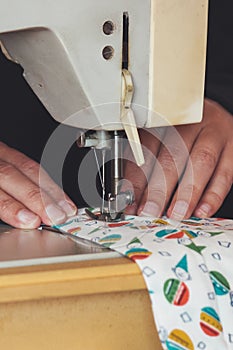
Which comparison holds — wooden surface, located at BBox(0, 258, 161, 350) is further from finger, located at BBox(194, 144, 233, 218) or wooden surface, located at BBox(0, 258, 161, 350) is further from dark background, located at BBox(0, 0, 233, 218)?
dark background, located at BBox(0, 0, 233, 218)

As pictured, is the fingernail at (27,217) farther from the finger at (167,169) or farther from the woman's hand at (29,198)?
the finger at (167,169)

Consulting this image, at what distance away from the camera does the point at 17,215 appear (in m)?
1.23

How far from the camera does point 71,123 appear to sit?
122 cm

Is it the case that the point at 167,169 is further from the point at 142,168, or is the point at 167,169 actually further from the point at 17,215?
the point at 17,215

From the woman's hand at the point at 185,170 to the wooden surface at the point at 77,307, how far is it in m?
0.25

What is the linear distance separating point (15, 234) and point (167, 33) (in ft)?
1.07

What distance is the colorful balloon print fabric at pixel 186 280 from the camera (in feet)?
3.37

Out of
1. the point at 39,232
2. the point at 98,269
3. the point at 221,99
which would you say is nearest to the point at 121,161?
the point at 39,232

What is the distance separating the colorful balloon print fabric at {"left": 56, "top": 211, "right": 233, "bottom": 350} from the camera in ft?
3.37

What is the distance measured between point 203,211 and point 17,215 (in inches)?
10.8

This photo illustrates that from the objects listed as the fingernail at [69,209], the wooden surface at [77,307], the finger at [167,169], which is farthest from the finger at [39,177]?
the wooden surface at [77,307]

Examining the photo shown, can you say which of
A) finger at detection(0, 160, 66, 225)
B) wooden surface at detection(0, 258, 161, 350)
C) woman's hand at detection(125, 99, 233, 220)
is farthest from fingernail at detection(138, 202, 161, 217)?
wooden surface at detection(0, 258, 161, 350)

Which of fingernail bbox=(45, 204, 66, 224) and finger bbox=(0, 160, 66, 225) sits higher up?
finger bbox=(0, 160, 66, 225)

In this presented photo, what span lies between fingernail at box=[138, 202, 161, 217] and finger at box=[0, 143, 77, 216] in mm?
97
